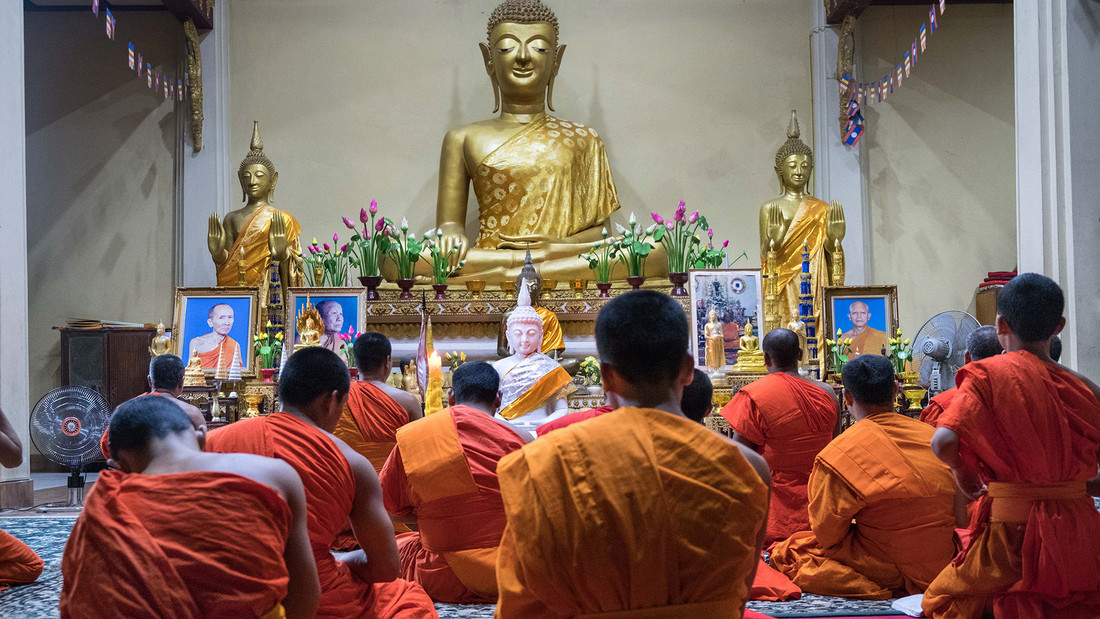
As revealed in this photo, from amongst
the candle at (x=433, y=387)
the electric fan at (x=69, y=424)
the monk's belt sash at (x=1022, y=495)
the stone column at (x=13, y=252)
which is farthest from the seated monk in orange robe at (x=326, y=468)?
the stone column at (x=13, y=252)

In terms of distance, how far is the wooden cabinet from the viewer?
8.67m

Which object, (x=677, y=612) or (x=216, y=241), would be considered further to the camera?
(x=216, y=241)

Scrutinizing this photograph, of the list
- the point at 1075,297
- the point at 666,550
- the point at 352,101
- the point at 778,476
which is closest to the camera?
the point at 666,550

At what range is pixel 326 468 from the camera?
2639 mm

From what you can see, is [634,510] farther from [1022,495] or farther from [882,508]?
[882,508]

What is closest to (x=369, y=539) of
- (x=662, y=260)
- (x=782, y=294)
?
(x=662, y=260)

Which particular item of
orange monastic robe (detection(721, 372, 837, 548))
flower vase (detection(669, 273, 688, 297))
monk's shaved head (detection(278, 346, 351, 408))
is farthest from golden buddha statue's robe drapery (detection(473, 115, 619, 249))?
monk's shaved head (detection(278, 346, 351, 408))

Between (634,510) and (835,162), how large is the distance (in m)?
9.03

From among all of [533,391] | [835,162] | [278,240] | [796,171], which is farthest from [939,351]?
[278,240]

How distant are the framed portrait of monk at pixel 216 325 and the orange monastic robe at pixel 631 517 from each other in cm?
580

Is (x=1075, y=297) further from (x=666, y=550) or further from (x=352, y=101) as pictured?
(x=352, y=101)

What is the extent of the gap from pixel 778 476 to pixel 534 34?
639 cm

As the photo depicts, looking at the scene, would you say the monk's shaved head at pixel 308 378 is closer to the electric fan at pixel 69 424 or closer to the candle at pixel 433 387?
the candle at pixel 433 387

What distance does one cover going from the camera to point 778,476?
4668 mm
